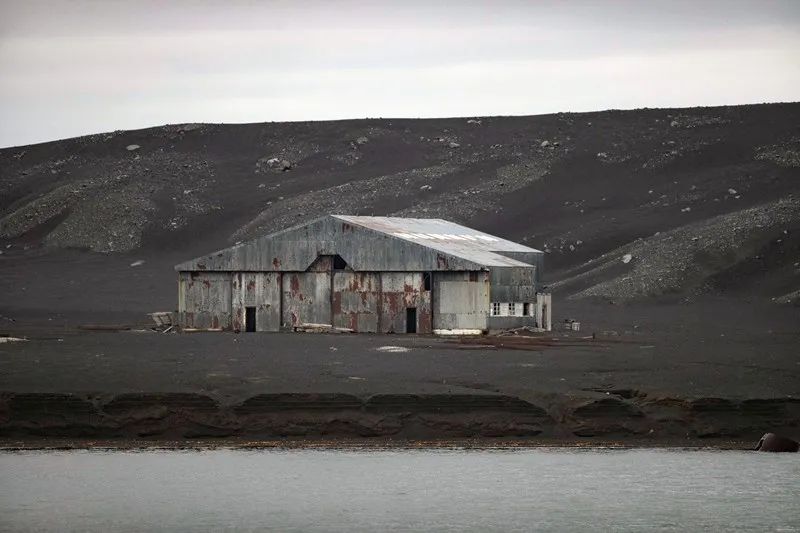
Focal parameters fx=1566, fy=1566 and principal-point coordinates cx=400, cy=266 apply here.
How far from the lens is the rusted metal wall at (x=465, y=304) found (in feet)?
239

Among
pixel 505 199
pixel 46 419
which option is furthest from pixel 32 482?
pixel 505 199

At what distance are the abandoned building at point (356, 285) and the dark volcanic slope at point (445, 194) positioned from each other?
22.9m

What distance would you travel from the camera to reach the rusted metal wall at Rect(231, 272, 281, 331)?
7575 centimetres

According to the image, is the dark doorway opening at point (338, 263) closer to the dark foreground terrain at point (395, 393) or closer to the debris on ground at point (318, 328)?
the debris on ground at point (318, 328)

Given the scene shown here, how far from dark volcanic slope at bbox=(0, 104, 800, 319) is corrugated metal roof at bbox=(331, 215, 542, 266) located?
1299cm

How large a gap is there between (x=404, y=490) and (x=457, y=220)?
87.0 metres

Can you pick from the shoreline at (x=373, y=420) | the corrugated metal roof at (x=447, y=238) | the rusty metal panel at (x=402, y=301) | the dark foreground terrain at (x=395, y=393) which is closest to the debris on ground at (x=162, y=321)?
the corrugated metal roof at (x=447, y=238)

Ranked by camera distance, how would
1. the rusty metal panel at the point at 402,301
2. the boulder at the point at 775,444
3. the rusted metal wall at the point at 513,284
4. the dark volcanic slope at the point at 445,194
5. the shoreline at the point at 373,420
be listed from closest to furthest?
the boulder at the point at 775,444 → the shoreline at the point at 373,420 → the rusty metal panel at the point at 402,301 → the rusted metal wall at the point at 513,284 → the dark volcanic slope at the point at 445,194

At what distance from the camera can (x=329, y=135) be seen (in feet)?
550

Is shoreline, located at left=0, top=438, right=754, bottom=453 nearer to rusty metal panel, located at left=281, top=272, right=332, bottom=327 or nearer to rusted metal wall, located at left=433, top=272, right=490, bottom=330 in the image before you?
rusted metal wall, located at left=433, top=272, right=490, bottom=330

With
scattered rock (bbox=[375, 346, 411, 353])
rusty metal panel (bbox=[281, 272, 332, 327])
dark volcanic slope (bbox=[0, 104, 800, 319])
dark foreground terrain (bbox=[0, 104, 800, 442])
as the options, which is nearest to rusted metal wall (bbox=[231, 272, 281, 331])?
rusty metal panel (bbox=[281, 272, 332, 327])

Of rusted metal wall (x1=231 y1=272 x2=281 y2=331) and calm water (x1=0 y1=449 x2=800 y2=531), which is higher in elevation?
rusted metal wall (x1=231 y1=272 x2=281 y2=331)

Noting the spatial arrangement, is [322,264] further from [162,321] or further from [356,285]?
[162,321]

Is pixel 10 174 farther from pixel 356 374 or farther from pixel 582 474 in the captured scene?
pixel 582 474
